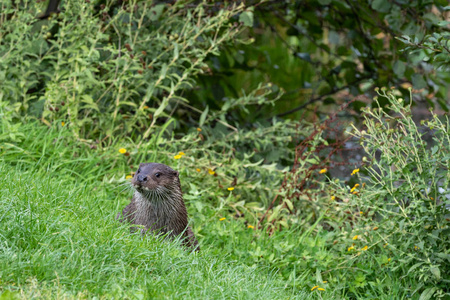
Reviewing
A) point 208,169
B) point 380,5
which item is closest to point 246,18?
point 380,5

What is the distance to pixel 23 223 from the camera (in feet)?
11.1

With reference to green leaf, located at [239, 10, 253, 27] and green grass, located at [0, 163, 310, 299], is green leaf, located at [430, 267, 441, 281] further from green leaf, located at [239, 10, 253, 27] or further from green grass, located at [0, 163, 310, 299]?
green leaf, located at [239, 10, 253, 27]

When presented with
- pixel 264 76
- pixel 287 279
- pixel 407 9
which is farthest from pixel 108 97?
pixel 264 76

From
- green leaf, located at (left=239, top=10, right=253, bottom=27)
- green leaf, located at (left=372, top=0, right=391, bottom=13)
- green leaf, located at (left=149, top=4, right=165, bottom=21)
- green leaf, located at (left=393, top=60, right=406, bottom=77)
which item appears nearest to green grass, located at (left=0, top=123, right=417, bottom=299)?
green leaf, located at (left=149, top=4, right=165, bottom=21)

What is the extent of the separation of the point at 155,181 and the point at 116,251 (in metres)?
1.07

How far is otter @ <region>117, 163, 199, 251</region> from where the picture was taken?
171 inches

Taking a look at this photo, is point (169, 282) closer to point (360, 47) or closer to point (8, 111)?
point (8, 111)

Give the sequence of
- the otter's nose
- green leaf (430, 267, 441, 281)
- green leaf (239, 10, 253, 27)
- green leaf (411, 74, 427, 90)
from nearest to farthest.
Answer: green leaf (430, 267, 441, 281)
the otter's nose
green leaf (239, 10, 253, 27)
green leaf (411, 74, 427, 90)

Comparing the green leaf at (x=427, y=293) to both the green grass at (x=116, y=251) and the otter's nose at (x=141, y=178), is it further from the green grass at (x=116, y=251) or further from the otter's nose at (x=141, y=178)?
the otter's nose at (x=141, y=178)

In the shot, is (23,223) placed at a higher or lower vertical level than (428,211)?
higher

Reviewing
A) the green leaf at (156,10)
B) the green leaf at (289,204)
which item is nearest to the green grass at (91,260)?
the green leaf at (289,204)

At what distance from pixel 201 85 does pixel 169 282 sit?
4214 mm

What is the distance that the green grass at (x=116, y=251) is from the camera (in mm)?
3057

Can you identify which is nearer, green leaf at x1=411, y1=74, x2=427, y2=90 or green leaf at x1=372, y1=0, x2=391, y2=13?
green leaf at x1=372, y1=0, x2=391, y2=13
